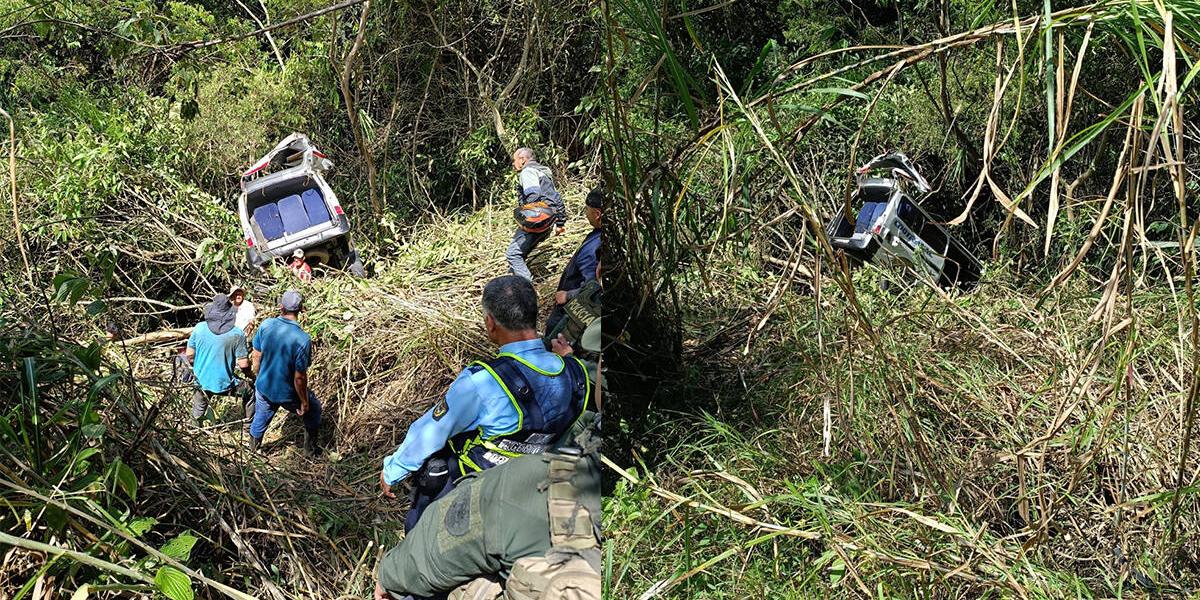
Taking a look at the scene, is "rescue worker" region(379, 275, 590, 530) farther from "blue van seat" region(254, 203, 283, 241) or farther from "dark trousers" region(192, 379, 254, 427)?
"blue van seat" region(254, 203, 283, 241)

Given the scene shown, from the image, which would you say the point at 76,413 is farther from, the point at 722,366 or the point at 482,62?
the point at 482,62

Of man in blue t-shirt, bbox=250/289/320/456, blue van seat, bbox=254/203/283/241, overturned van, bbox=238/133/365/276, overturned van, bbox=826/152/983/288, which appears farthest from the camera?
blue van seat, bbox=254/203/283/241

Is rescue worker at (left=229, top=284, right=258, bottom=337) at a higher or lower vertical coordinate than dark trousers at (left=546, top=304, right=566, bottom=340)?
lower

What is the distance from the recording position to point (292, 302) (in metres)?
3.02

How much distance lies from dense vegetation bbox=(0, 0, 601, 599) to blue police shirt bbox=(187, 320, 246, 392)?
0.36 feet

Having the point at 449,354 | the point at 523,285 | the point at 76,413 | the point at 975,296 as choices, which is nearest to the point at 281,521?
→ the point at 76,413

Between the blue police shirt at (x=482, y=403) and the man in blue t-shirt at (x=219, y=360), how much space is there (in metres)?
1.41

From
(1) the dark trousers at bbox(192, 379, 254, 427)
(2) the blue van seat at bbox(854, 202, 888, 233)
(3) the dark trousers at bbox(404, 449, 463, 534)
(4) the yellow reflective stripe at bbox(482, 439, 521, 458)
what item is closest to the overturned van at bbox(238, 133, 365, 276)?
(1) the dark trousers at bbox(192, 379, 254, 427)

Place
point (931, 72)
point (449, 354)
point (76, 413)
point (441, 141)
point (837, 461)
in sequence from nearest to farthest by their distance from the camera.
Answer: point (76, 413) < point (837, 461) < point (449, 354) < point (441, 141) < point (931, 72)

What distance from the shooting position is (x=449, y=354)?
2516 mm

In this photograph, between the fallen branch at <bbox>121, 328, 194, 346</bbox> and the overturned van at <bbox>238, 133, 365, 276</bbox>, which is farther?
the overturned van at <bbox>238, 133, 365, 276</bbox>

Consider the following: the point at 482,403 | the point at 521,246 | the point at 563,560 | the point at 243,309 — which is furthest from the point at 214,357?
the point at 563,560

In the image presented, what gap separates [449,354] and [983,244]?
2465mm

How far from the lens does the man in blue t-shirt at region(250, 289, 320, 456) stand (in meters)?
2.85
